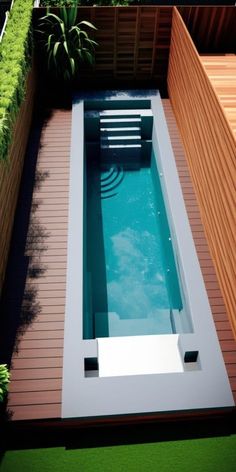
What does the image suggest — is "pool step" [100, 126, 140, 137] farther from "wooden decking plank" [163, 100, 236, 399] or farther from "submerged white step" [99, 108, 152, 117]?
"wooden decking plank" [163, 100, 236, 399]

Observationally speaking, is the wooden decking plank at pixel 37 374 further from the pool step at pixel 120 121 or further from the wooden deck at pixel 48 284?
the pool step at pixel 120 121

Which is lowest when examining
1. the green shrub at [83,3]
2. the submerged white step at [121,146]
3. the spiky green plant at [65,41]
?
the submerged white step at [121,146]

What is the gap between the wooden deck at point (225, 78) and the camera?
556 cm

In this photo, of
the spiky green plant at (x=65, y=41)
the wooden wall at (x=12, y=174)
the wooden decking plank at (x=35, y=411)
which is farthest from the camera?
the spiky green plant at (x=65, y=41)

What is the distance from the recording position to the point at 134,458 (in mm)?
3822

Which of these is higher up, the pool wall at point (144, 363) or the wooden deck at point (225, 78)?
the wooden deck at point (225, 78)

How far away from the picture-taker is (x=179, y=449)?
3885 mm

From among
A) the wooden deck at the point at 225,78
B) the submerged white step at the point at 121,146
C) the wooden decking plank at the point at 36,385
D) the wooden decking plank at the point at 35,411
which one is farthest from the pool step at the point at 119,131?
the wooden decking plank at the point at 35,411

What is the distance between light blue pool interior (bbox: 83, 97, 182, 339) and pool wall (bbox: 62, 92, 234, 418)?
2.48 ft

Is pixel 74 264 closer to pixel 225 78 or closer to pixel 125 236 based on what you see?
pixel 125 236

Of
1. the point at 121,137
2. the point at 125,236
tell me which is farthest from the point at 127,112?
the point at 125,236

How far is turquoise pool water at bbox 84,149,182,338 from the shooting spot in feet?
19.4

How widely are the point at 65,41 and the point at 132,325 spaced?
17.6ft

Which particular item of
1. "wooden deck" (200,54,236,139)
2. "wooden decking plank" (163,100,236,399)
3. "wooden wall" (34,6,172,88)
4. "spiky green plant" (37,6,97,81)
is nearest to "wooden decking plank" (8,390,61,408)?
"wooden decking plank" (163,100,236,399)
